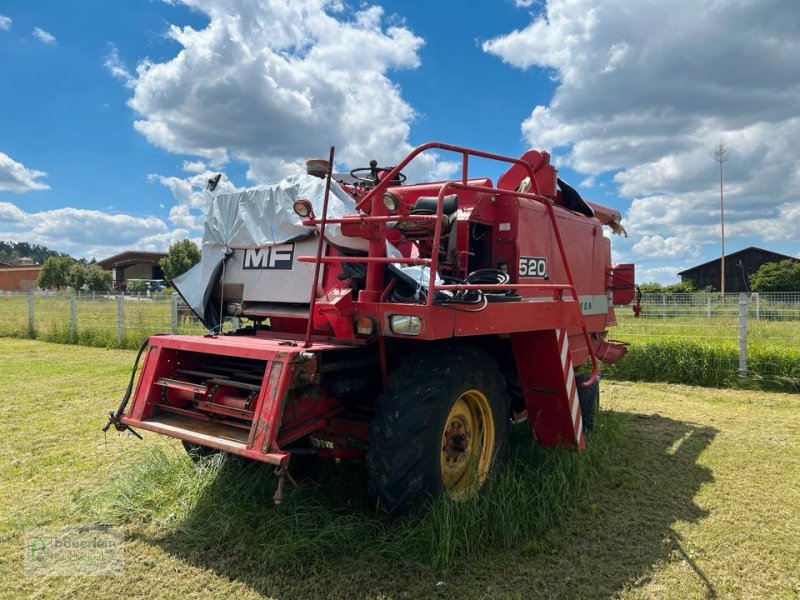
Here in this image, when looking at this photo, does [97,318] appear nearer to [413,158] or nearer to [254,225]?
[254,225]

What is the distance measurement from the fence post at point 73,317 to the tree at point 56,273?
40.0m

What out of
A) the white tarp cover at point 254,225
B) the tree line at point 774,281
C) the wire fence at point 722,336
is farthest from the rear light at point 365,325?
the tree line at point 774,281

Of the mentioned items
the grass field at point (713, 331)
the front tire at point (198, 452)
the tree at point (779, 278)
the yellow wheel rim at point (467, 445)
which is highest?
the tree at point (779, 278)

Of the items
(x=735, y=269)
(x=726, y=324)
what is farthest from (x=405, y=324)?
(x=735, y=269)

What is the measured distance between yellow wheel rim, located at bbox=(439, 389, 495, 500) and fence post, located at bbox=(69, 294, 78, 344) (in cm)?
1408

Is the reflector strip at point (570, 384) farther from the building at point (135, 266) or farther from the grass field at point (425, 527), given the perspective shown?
the building at point (135, 266)

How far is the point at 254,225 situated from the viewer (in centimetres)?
459

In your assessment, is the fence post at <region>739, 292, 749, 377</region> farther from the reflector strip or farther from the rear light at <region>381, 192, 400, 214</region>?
the rear light at <region>381, 192, 400, 214</region>

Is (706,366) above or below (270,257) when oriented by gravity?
below

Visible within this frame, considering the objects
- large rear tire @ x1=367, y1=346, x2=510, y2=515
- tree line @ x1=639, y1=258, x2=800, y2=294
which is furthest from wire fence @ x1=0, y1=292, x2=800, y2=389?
tree line @ x1=639, y1=258, x2=800, y2=294

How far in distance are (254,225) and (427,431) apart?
2271 mm

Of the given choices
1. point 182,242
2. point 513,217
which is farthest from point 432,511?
point 182,242

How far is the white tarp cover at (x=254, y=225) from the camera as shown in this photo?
427cm

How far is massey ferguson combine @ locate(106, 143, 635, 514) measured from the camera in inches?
131
